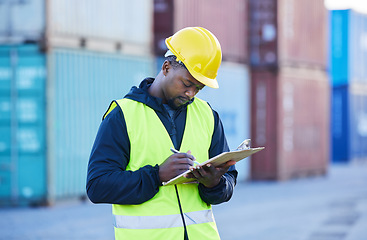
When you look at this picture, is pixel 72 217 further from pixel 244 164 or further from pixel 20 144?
pixel 244 164

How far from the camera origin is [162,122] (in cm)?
262

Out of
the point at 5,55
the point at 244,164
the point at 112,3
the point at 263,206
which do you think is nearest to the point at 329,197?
the point at 263,206

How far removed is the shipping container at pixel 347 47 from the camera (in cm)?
→ 2641

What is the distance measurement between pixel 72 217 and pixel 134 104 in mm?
7787

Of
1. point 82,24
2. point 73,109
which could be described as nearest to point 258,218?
point 73,109

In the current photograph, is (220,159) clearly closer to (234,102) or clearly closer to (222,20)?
(222,20)

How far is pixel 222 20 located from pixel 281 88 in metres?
2.88

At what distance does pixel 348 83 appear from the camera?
26281mm

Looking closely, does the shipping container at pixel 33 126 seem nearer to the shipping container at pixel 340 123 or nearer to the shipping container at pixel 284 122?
the shipping container at pixel 284 122

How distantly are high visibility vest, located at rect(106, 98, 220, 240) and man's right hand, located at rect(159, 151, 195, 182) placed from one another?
0.37 feet

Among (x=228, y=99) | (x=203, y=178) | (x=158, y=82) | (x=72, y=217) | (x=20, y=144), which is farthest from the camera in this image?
(x=228, y=99)

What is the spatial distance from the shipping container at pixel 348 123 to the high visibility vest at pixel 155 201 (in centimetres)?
2475

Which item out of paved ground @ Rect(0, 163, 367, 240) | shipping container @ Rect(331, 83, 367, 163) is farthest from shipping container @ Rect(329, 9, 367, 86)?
paved ground @ Rect(0, 163, 367, 240)

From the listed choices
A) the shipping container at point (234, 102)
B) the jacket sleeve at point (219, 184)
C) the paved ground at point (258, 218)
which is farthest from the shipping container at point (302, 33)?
the jacket sleeve at point (219, 184)
